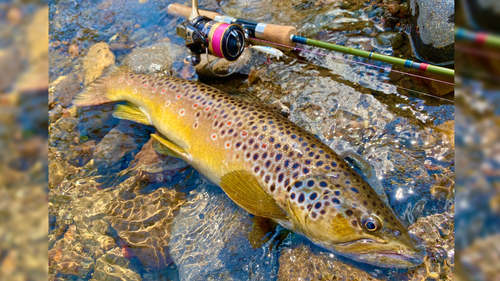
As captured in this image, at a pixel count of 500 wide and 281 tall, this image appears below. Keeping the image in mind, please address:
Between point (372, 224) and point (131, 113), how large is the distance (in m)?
3.40

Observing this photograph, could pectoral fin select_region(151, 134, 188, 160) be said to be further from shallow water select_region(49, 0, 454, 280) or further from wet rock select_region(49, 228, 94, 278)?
wet rock select_region(49, 228, 94, 278)

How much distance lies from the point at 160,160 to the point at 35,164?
3.17m

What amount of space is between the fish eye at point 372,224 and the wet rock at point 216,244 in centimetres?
94

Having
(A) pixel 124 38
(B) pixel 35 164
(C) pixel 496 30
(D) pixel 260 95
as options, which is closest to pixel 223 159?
(D) pixel 260 95

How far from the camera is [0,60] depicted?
0.82 meters

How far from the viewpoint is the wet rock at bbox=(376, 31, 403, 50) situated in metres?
4.60

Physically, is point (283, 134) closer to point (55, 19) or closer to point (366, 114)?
point (366, 114)

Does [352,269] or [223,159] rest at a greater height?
[223,159]

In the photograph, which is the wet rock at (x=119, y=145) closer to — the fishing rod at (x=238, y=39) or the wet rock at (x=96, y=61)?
the fishing rod at (x=238, y=39)

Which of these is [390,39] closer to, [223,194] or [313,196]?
[313,196]

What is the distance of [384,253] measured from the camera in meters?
2.41

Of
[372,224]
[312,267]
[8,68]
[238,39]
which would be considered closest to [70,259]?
[312,267]

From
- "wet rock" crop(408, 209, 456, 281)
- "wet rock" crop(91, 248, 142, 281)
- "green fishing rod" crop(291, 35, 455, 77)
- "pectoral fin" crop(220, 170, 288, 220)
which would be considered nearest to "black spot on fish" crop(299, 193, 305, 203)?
"pectoral fin" crop(220, 170, 288, 220)

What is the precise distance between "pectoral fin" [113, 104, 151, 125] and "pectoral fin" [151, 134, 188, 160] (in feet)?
1.63
